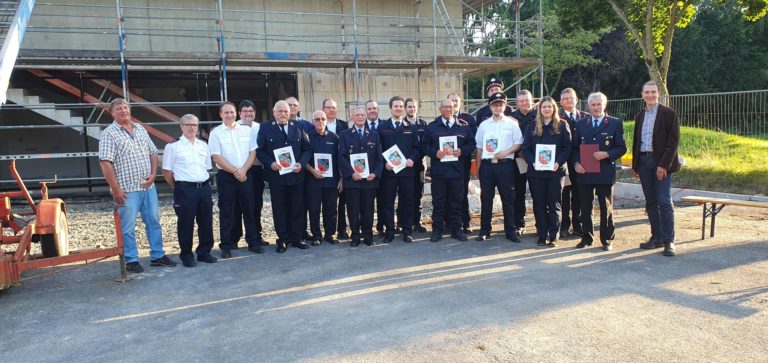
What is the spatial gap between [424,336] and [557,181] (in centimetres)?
347

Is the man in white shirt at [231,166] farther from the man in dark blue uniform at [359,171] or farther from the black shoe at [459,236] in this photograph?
the black shoe at [459,236]

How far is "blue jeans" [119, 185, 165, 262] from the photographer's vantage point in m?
5.86

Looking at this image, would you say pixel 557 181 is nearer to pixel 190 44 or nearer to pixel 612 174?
pixel 612 174

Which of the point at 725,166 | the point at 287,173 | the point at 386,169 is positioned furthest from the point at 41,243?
Answer: the point at 725,166

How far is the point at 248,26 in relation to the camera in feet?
44.2

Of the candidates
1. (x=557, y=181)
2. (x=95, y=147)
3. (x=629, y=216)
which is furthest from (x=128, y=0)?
(x=629, y=216)

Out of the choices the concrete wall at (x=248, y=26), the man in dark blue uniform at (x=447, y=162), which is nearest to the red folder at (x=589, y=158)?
the man in dark blue uniform at (x=447, y=162)

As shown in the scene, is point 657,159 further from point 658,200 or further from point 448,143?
point 448,143

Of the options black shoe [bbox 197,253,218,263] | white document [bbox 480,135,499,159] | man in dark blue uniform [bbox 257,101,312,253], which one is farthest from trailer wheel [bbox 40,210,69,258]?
white document [bbox 480,135,499,159]

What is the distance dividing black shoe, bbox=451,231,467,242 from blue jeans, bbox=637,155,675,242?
2.25 meters

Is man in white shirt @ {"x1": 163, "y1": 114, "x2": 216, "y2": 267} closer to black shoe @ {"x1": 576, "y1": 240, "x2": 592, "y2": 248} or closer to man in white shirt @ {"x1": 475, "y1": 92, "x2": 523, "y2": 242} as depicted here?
man in white shirt @ {"x1": 475, "y1": 92, "x2": 523, "y2": 242}

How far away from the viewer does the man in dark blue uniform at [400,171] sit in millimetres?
6977

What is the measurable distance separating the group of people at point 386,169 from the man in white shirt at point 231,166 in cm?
1

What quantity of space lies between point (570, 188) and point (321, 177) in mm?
3350
